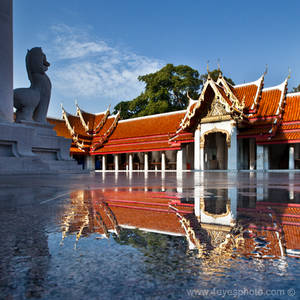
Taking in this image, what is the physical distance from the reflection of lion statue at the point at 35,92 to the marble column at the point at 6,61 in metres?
1.51

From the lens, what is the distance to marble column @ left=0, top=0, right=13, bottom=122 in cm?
889

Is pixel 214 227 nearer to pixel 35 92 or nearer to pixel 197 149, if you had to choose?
pixel 35 92

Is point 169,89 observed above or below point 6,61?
above

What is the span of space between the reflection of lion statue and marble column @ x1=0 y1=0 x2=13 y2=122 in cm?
151

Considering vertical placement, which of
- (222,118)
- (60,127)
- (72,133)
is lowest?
(72,133)

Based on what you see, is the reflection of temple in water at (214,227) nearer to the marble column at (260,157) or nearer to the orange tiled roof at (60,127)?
the marble column at (260,157)

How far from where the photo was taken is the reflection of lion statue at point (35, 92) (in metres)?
10.7

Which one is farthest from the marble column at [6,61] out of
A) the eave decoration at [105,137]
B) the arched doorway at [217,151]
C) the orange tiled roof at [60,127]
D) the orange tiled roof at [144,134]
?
the orange tiled roof at [60,127]

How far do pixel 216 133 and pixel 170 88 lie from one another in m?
13.6

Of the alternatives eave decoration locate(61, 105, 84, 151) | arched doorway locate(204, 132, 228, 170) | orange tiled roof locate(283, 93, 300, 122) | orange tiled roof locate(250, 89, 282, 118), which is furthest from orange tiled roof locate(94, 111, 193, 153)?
orange tiled roof locate(283, 93, 300, 122)

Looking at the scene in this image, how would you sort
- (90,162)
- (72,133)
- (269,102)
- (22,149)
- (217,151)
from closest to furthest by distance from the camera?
(22,149) < (269,102) < (217,151) < (72,133) < (90,162)

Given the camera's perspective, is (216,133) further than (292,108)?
Yes

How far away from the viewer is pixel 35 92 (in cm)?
1094

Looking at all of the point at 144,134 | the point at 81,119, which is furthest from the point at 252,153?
the point at 81,119
